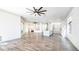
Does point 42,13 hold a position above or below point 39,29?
above

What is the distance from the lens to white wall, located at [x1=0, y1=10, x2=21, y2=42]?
3418mm

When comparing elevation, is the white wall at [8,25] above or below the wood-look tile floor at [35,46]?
above

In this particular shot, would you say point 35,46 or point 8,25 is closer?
point 8,25

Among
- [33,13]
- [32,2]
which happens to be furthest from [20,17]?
[32,2]

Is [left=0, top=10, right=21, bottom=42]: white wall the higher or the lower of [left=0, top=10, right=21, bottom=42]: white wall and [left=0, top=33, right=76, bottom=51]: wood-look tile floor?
the higher

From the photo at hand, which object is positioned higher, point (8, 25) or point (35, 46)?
point (8, 25)

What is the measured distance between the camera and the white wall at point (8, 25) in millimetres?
3418

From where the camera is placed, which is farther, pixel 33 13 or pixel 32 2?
pixel 33 13

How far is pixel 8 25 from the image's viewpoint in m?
3.66

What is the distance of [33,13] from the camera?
3912 millimetres
